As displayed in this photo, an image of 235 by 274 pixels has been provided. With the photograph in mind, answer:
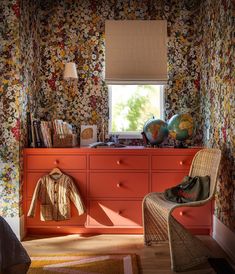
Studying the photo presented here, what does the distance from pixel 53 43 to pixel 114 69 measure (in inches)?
30.3

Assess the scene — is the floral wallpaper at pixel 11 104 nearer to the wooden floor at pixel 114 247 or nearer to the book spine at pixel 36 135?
the book spine at pixel 36 135

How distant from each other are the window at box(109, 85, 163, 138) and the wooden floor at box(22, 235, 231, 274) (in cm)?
128

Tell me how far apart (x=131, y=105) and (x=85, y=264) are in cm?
197

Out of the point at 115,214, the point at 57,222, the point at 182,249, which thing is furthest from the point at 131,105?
the point at 182,249

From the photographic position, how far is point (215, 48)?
131 inches

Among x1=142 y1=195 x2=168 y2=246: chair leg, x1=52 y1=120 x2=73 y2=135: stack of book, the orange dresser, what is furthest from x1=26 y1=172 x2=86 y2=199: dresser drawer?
x1=142 y1=195 x2=168 y2=246: chair leg

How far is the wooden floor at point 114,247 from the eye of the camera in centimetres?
270

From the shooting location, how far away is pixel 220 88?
319 cm

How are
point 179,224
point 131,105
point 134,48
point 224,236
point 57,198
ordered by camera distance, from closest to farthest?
point 179,224, point 224,236, point 57,198, point 134,48, point 131,105

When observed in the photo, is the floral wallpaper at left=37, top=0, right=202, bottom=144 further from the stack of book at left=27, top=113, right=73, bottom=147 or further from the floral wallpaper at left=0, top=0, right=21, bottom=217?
the floral wallpaper at left=0, top=0, right=21, bottom=217

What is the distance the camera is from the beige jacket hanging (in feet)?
10.9

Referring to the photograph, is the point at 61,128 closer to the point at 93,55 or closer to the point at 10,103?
the point at 10,103

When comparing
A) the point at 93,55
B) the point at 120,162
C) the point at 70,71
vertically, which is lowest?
the point at 120,162

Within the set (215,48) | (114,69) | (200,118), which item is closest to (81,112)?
(114,69)
